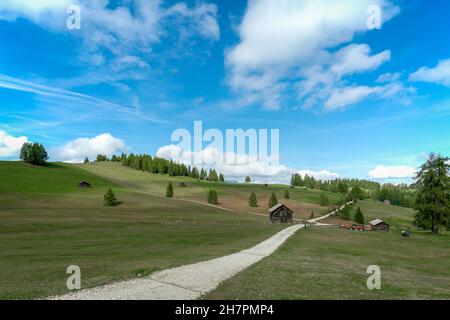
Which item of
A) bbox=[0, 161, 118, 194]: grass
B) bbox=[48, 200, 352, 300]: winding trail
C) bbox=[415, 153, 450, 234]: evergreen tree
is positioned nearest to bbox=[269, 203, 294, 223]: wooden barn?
bbox=[415, 153, 450, 234]: evergreen tree

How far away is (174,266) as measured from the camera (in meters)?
19.2

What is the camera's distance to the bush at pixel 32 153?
15179cm

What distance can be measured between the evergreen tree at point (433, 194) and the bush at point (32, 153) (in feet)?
525

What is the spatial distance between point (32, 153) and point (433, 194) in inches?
6420

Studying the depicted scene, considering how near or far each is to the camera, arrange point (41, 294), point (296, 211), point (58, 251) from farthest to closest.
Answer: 1. point (296, 211)
2. point (58, 251)
3. point (41, 294)

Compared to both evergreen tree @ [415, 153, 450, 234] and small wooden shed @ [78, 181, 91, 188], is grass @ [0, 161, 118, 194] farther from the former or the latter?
evergreen tree @ [415, 153, 450, 234]

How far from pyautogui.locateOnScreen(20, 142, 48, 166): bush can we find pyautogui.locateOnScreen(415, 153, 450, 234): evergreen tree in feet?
525

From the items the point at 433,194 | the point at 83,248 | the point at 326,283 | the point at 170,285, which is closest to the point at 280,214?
the point at 433,194

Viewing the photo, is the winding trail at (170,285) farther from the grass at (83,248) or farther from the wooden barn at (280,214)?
the wooden barn at (280,214)

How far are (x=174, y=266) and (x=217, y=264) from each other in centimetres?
285

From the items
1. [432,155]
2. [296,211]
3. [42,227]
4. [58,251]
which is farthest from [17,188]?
[432,155]

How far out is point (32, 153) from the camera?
500ft
